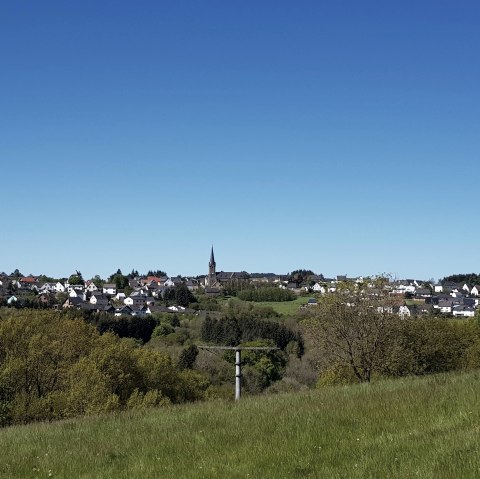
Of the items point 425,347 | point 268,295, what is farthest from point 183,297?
point 425,347

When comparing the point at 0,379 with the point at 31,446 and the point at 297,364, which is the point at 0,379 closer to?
the point at 31,446

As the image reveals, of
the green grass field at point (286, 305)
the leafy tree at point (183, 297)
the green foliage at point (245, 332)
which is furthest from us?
the leafy tree at point (183, 297)

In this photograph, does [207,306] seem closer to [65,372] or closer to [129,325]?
[129,325]

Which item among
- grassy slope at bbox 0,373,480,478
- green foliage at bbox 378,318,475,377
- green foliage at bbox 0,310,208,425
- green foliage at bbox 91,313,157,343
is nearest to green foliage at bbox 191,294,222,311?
green foliage at bbox 91,313,157,343

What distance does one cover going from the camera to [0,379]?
136 feet

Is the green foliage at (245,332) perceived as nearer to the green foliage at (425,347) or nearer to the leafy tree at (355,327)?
the green foliage at (425,347)

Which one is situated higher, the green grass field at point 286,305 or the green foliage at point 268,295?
the green foliage at point 268,295

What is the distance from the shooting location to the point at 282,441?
9.95 meters

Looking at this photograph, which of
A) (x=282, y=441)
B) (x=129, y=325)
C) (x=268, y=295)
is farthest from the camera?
(x=268, y=295)

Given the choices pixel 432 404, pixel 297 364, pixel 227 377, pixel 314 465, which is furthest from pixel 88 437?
pixel 297 364

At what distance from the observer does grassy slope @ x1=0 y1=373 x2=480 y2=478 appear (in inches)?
322

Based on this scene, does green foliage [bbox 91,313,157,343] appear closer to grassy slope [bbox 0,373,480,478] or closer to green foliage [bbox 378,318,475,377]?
green foliage [bbox 378,318,475,377]

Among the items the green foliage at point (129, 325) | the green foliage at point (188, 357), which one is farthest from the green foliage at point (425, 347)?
the green foliage at point (129, 325)

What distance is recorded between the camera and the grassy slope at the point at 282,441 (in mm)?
8188
